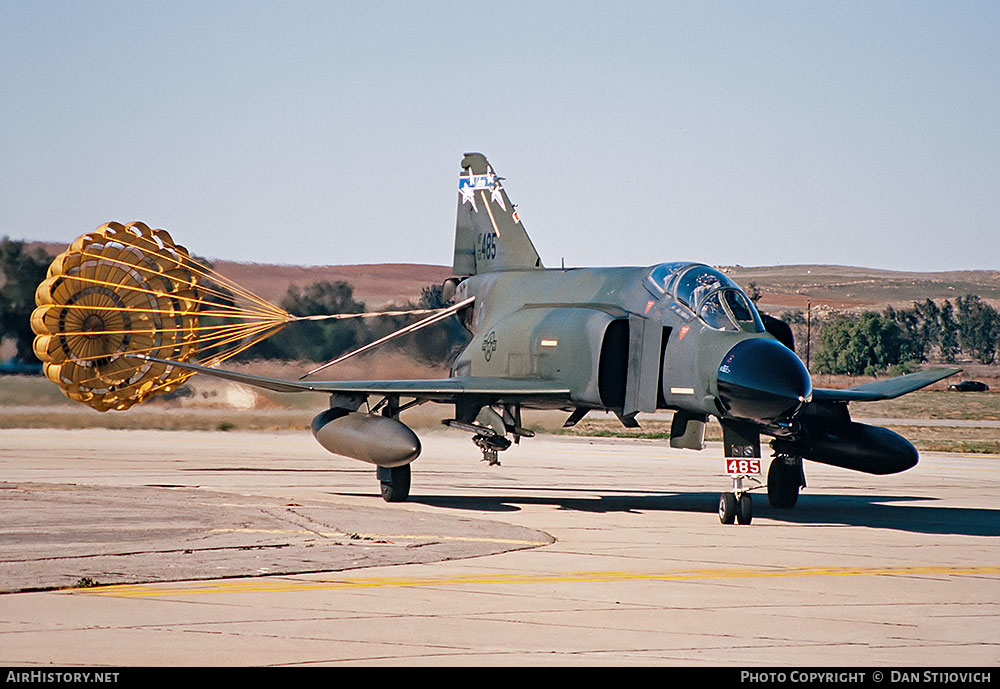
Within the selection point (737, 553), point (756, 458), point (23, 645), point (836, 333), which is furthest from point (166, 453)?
point (836, 333)

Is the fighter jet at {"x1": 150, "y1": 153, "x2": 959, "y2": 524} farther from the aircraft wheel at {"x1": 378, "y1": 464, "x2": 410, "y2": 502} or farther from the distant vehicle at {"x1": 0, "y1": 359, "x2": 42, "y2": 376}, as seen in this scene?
the distant vehicle at {"x1": 0, "y1": 359, "x2": 42, "y2": 376}

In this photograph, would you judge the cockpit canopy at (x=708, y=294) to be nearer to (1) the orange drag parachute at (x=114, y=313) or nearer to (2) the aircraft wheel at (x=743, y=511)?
(2) the aircraft wheel at (x=743, y=511)

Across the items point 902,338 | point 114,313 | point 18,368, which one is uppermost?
point 902,338

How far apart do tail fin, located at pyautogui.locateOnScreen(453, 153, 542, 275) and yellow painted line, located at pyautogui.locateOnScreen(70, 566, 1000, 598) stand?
1052cm

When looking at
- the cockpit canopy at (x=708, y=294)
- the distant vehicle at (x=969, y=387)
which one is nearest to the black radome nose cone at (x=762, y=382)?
the cockpit canopy at (x=708, y=294)

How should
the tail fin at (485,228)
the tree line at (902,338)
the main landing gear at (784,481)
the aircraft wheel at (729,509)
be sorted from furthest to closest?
the tree line at (902,338)
the tail fin at (485,228)
the main landing gear at (784,481)
the aircraft wheel at (729,509)

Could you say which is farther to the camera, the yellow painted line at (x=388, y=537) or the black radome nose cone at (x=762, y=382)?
the black radome nose cone at (x=762, y=382)

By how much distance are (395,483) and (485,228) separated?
243 inches

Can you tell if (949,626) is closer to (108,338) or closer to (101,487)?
(101,487)

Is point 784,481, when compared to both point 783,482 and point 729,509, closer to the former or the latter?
point 783,482

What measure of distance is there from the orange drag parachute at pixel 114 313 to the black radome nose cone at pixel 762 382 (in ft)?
27.2

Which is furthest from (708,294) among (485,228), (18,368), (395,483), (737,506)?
(18,368)

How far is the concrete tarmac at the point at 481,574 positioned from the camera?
7.54 meters

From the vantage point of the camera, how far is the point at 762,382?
1419 centimetres
